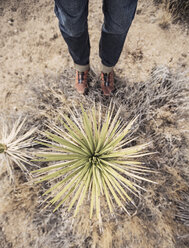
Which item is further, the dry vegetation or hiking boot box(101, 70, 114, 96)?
the dry vegetation

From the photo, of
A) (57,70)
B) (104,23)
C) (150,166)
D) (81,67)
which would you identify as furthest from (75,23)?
(150,166)

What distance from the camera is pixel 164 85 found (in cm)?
122

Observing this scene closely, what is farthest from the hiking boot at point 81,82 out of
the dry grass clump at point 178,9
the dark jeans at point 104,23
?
the dry grass clump at point 178,9

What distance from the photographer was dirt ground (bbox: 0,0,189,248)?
3.40 feet

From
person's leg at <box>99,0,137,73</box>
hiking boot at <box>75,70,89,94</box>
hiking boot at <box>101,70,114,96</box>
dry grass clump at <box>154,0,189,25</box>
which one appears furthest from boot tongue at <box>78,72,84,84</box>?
dry grass clump at <box>154,0,189,25</box>

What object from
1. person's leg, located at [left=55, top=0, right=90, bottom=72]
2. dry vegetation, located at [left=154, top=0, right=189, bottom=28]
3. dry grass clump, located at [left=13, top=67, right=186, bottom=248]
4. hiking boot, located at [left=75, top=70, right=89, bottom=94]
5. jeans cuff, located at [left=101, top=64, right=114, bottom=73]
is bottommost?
dry grass clump, located at [left=13, top=67, right=186, bottom=248]

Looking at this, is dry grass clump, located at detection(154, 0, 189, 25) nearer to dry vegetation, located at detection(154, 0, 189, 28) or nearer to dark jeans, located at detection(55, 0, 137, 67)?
dry vegetation, located at detection(154, 0, 189, 28)

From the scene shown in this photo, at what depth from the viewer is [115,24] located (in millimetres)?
737

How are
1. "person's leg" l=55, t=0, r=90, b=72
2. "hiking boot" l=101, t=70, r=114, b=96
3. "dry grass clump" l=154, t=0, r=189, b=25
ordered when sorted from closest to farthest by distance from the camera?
1. "person's leg" l=55, t=0, r=90, b=72
2. "hiking boot" l=101, t=70, r=114, b=96
3. "dry grass clump" l=154, t=0, r=189, b=25

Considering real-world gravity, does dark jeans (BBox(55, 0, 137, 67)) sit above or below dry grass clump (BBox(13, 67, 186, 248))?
above

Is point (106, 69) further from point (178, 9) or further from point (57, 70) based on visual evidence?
point (178, 9)

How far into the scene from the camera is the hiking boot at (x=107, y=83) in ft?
3.91

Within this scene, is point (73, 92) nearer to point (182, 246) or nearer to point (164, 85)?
point (164, 85)

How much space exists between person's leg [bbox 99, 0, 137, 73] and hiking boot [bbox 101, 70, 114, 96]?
0.62 feet
